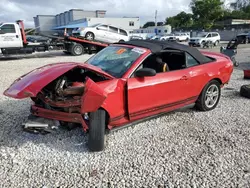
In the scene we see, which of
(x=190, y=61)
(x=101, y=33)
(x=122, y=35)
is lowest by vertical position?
(x=190, y=61)

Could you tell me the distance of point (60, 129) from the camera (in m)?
3.76

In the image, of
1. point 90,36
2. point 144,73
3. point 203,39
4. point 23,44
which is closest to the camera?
point 144,73

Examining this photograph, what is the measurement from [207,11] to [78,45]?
39868 millimetres

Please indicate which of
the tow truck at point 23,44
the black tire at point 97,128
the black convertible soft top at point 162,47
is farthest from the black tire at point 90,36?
the black tire at point 97,128

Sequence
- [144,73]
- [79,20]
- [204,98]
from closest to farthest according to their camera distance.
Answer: [144,73] → [204,98] → [79,20]

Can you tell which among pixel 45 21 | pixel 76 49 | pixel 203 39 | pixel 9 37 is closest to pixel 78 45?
pixel 76 49

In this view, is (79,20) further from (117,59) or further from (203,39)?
(117,59)

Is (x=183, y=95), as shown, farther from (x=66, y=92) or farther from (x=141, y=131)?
(x=66, y=92)

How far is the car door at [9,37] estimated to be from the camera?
12.7 metres

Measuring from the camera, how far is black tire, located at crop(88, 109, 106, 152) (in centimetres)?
302

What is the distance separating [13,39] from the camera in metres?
13.0

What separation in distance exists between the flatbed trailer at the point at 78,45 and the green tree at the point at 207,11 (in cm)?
3826

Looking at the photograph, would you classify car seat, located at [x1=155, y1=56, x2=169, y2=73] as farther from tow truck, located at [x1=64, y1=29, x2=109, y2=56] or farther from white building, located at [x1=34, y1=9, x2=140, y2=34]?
white building, located at [x1=34, y1=9, x2=140, y2=34]

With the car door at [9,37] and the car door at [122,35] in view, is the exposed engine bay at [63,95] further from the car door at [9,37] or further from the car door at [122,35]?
the car door at [122,35]
